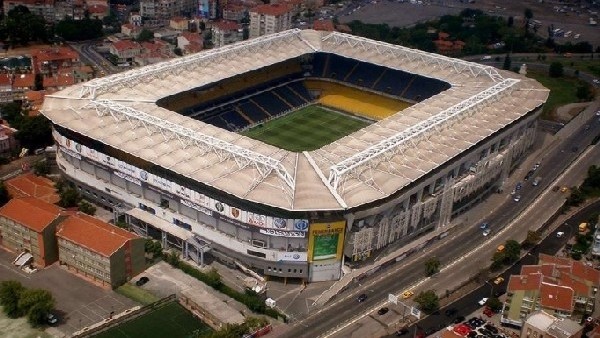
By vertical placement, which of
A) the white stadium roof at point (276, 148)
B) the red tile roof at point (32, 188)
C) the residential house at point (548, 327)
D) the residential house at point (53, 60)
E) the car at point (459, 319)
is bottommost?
the car at point (459, 319)

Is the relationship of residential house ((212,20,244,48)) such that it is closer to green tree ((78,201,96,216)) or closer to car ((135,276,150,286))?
green tree ((78,201,96,216))

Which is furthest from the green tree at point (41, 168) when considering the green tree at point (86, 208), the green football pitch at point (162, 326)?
the green football pitch at point (162, 326)

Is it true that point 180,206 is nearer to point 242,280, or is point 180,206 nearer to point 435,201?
point 242,280

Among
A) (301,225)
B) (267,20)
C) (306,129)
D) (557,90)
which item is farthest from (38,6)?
(301,225)

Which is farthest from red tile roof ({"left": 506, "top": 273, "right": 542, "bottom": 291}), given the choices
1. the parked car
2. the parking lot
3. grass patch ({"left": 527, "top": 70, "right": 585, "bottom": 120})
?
grass patch ({"left": 527, "top": 70, "right": 585, "bottom": 120})

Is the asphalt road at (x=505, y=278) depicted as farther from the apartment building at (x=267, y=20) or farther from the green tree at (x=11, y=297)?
the apartment building at (x=267, y=20)
